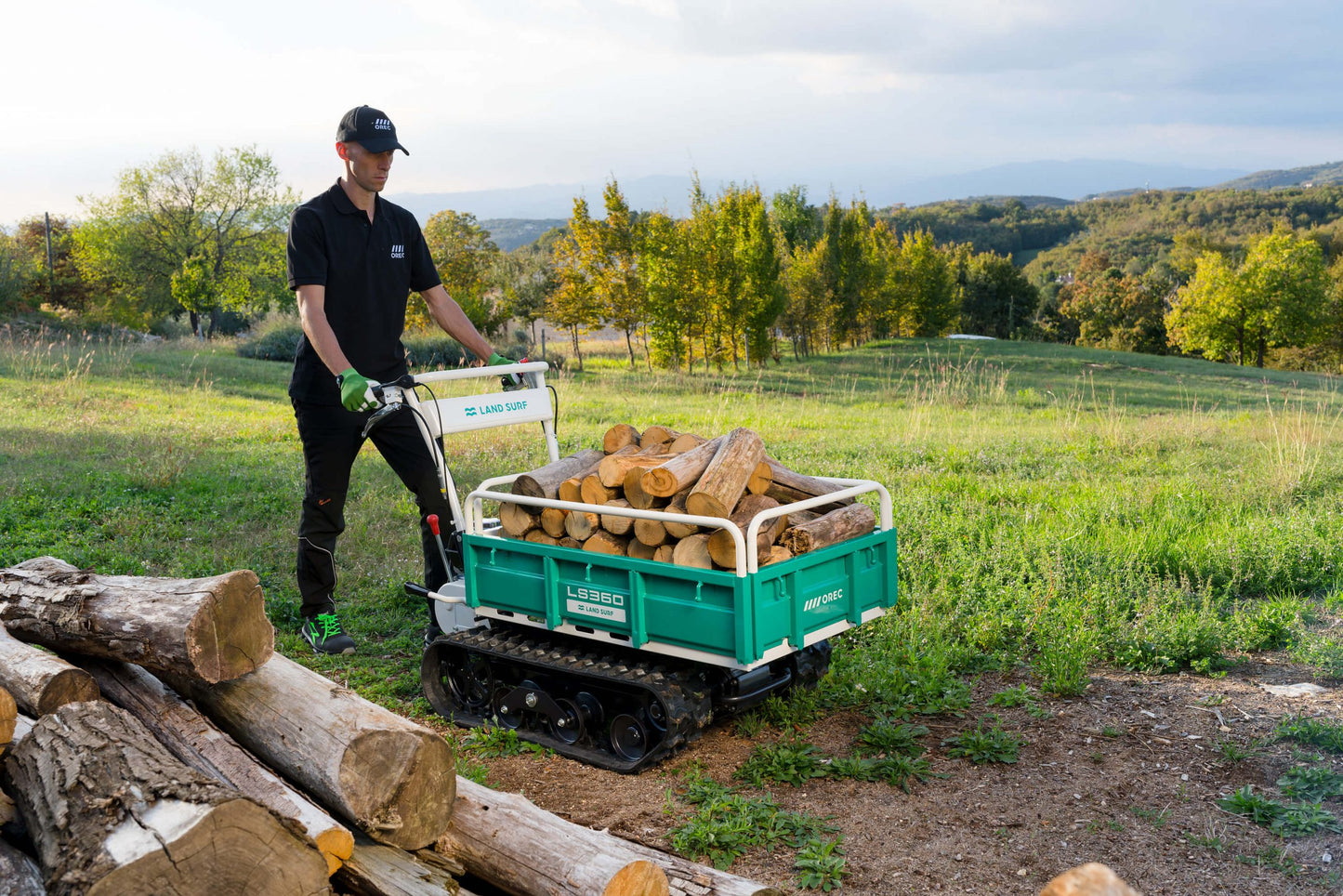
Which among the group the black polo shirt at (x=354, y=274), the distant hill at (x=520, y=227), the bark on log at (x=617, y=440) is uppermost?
the distant hill at (x=520, y=227)

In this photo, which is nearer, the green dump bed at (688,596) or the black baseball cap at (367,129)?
the green dump bed at (688,596)

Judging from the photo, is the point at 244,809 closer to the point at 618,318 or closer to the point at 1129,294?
the point at 618,318

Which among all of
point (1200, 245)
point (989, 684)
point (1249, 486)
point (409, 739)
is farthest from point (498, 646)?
point (1200, 245)

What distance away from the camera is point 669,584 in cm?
417

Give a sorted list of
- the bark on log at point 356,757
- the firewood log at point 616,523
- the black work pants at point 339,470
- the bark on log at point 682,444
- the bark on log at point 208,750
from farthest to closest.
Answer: the black work pants at point 339,470, the bark on log at point 682,444, the firewood log at point 616,523, the bark on log at point 356,757, the bark on log at point 208,750

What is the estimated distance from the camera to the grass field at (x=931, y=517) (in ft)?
18.3

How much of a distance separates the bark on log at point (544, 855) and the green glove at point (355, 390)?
1.96 meters

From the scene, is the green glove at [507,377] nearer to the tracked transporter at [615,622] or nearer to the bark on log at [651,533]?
the tracked transporter at [615,622]

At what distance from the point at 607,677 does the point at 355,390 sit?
68.8 inches

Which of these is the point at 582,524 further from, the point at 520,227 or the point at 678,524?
the point at 520,227

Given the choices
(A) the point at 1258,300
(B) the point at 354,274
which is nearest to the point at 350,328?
(B) the point at 354,274

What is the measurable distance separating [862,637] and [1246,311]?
180 feet

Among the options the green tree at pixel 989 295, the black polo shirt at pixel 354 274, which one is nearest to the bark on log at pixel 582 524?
the black polo shirt at pixel 354 274

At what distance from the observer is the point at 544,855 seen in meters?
2.98
